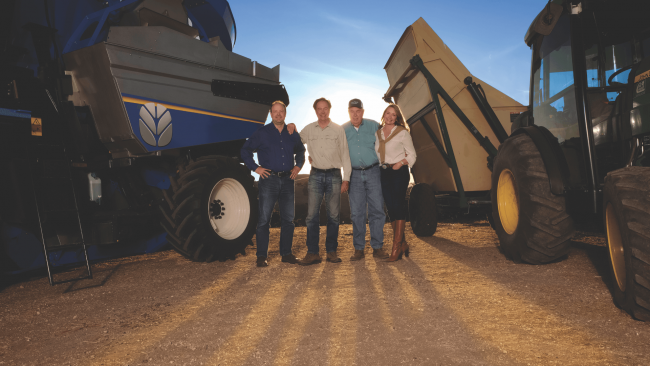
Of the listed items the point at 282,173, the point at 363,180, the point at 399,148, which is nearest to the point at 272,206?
the point at 282,173

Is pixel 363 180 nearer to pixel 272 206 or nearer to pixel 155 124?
pixel 272 206

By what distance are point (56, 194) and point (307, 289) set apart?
8.56ft

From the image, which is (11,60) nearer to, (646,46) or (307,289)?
(307,289)

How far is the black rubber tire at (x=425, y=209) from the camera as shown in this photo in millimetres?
6398

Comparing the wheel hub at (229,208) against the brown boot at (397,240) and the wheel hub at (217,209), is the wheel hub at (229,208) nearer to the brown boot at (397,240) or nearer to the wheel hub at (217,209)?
the wheel hub at (217,209)

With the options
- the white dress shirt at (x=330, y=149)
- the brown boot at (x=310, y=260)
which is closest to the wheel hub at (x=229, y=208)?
the brown boot at (x=310, y=260)

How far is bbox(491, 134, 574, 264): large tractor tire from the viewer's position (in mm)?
3471

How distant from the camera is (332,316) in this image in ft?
9.09

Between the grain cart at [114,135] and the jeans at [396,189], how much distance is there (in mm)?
1817

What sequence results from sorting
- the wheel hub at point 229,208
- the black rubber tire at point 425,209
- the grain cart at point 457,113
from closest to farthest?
the wheel hub at point 229,208 → the grain cart at point 457,113 → the black rubber tire at point 425,209

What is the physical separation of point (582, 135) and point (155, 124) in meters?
Result: 4.05

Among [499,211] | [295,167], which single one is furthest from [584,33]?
[295,167]

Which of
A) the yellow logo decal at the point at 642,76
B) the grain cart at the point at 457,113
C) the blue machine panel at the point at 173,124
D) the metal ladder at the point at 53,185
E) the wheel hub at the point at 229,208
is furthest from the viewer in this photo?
the grain cart at the point at 457,113

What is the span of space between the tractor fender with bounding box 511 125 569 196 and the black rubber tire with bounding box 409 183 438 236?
8.59ft
